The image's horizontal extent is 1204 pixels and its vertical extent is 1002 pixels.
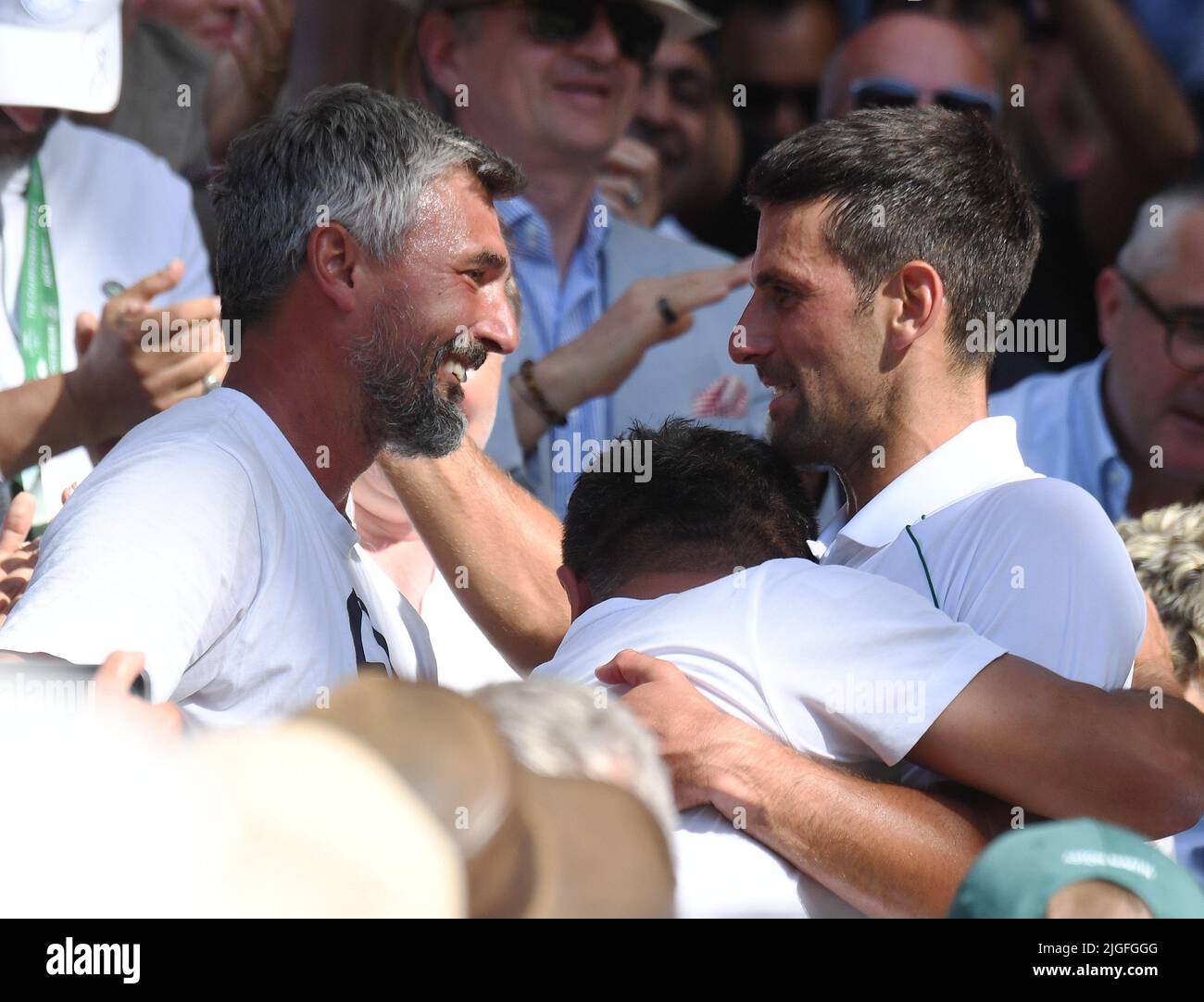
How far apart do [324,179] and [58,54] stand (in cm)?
143

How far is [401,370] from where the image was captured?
6.89 feet

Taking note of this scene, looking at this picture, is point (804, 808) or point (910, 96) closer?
point (804, 808)

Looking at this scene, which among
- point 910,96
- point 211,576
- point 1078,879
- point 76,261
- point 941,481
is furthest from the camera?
point 910,96

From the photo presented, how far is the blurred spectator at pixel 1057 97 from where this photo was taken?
3.90m

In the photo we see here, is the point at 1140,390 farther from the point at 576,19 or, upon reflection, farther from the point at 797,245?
the point at 797,245

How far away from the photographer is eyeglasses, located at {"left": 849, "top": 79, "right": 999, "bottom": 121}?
385cm

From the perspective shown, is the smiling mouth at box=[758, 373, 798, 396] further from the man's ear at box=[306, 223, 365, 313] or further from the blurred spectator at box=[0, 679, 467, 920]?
the blurred spectator at box=[0, 679, 467, 920]

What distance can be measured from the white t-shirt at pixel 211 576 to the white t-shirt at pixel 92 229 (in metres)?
1.29

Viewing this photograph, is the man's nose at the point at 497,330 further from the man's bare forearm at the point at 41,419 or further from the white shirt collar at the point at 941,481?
the man's bare forearm at the point at 41,419

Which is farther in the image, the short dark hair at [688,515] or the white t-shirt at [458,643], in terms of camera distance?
the white t-shirt at [458,643]

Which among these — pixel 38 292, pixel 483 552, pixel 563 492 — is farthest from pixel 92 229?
pixel 483 552

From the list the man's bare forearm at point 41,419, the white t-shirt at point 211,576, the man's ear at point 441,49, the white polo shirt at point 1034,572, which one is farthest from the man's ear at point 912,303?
the man's ear at point 441,49

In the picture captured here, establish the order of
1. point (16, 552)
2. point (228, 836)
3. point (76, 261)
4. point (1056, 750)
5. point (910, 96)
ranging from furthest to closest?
point (910, 96) → point (76, 261) → point (16, 552) → point (1056, 750) → point (228, 836)
